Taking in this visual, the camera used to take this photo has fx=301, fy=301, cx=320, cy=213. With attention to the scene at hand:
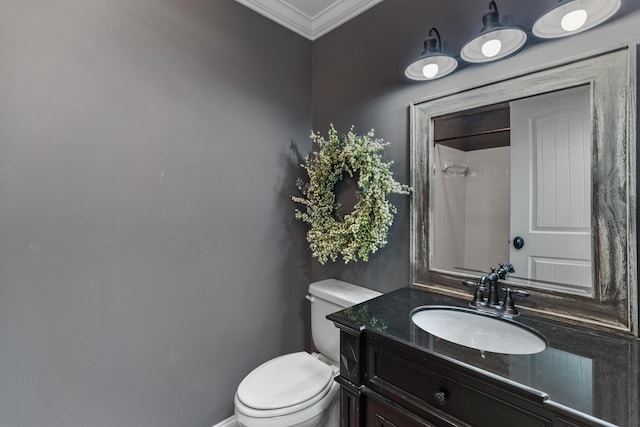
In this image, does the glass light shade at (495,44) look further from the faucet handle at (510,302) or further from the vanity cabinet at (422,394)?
the vanity cabinet at (422,394)

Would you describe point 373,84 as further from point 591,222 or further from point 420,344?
point 420,344

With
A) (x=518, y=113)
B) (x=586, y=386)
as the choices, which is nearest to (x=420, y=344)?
(x=586, y=386)

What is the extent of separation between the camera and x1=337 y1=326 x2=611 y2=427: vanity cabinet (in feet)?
2.17

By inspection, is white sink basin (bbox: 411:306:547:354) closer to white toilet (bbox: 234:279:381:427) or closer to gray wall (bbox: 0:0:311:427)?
white toilet (bbox: 234:279:381:427)

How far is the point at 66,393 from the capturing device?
1.14 metres

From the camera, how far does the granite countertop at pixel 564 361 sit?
0.61 m

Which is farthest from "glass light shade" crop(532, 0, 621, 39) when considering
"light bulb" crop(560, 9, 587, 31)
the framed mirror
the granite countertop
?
the granite countertop

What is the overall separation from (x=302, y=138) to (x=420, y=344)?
1.43m

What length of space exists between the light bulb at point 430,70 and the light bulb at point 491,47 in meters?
0.20

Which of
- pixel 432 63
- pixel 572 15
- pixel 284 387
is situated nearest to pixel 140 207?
pixel 284 387

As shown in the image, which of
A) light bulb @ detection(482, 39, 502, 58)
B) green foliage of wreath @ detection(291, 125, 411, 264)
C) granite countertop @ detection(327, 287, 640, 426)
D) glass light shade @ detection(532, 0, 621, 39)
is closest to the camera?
granite countertop @ detection(327, 287, 640, 426)

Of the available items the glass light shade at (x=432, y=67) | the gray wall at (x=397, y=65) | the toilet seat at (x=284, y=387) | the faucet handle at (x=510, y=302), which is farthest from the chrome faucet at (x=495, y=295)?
the glass light shade at (x=432, y=67)

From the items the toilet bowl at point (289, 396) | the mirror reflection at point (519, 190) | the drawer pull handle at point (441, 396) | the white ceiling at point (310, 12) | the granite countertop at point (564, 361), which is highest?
the white ceiling at point (310, 12)

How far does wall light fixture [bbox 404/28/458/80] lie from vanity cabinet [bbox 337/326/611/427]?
111cm
